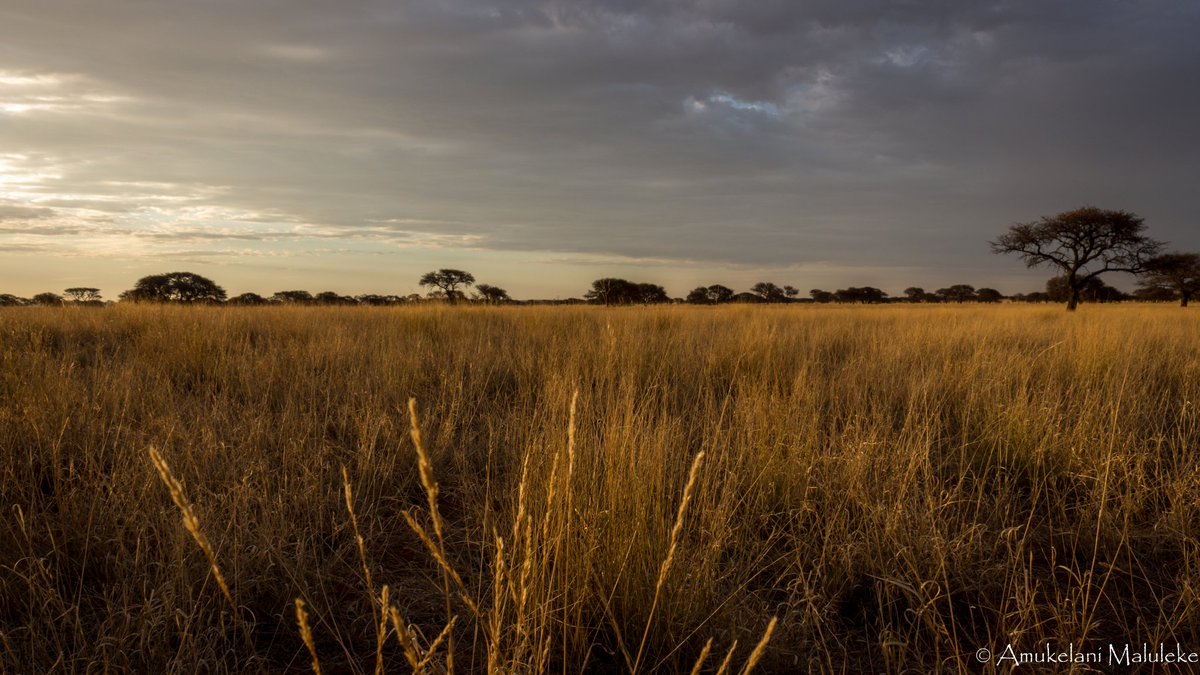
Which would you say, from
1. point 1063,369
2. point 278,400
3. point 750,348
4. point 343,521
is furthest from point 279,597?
point 1063,369

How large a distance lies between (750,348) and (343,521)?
4412 mm

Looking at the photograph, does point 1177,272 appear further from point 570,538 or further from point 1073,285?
point 570,538

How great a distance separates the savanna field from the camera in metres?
1.73

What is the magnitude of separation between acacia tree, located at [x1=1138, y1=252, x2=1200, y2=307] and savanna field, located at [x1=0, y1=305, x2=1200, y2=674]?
32.1 m

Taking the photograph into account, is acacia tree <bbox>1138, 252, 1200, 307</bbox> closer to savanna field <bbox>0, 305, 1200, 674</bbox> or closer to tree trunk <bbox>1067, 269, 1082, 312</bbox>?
tree trunk <bbox>1067, 269, 1082, 312</bbox>

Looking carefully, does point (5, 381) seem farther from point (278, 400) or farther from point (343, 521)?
point (343, 521)

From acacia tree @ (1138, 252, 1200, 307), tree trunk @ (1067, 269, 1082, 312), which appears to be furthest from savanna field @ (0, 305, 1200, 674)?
acacia tree @ (1138, 252, 1200, 307)

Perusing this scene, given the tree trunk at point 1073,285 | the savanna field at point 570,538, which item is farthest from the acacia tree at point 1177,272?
the savanna field at point 570,538

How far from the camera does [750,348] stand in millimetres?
6039

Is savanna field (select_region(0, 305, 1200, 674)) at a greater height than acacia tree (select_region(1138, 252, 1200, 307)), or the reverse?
acacia tree (select_region(1138, 252, 1200, 307))

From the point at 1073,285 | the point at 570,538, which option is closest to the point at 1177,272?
the point at 1073,285

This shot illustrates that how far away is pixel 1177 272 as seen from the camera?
3034cm

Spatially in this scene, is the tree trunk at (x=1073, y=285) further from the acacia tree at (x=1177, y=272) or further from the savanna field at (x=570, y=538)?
the savanna field at (x=570, y=538)

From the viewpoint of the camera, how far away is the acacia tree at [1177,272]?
27.7 m
